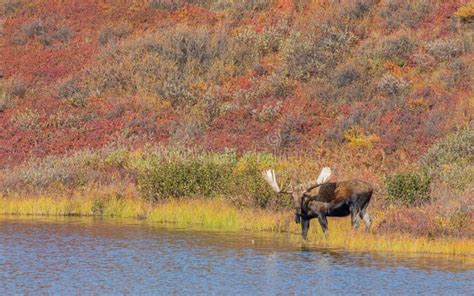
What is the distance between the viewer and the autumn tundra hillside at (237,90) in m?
35.7

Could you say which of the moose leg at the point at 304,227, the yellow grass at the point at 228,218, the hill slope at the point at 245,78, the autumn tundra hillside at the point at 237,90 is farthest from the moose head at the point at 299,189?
the hill slope at the point at 245,78

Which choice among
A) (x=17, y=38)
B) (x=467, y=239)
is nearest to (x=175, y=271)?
(x=467, y=239)

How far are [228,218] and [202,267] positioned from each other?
7.92m

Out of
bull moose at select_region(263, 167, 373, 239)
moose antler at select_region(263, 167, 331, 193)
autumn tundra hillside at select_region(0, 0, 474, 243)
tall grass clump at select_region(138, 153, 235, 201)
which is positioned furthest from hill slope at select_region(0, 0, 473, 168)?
bull moose at select_region(263, 167, 373, 239)

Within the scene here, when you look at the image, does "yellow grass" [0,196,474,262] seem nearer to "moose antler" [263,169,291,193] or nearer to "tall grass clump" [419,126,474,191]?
"moose antler" [263,169,291,193]

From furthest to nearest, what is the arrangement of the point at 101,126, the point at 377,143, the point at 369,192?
1. the point at 101,126
2. the point at 377,143
3. the point at 369,192

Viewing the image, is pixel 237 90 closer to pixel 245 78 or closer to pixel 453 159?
pixel 245 78

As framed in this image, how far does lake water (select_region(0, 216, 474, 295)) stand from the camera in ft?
59.2

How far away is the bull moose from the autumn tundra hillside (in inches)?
139

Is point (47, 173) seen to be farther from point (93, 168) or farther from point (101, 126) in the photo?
point (101, 126)

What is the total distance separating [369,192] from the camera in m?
24.5

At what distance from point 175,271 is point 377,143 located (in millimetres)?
19706

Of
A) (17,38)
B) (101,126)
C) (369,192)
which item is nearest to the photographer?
(369,192)

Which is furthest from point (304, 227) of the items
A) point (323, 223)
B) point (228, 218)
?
point (228, 218)
